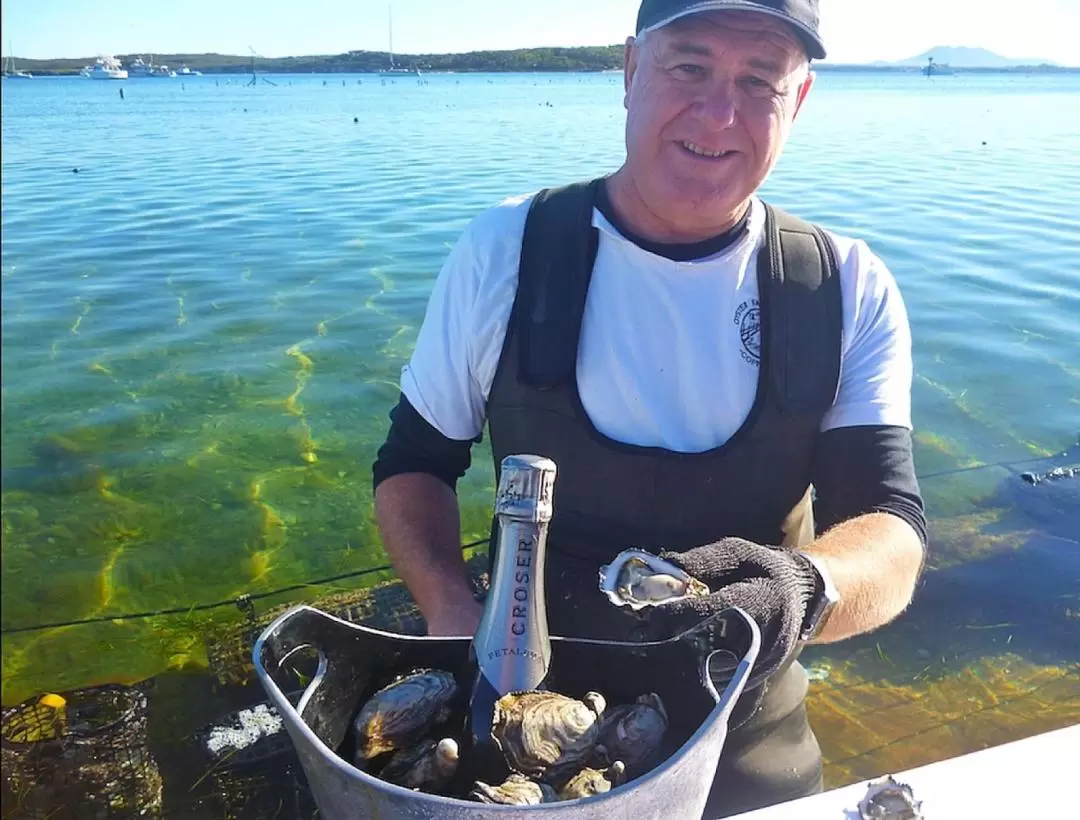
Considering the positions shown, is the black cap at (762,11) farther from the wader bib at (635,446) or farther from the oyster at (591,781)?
the oyster at (591,781)

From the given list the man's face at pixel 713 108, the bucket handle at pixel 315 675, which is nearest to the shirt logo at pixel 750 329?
the man's face at pixel 713 108

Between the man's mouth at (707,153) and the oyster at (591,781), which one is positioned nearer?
the oyster at (591,781)

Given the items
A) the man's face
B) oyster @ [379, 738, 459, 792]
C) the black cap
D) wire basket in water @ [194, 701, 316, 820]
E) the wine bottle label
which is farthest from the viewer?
wire basket in water @ [194, 701, 316, 820]

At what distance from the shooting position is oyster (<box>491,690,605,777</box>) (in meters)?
1.34

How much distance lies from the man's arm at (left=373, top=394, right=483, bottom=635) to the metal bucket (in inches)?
35.9

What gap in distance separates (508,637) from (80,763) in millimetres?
3053

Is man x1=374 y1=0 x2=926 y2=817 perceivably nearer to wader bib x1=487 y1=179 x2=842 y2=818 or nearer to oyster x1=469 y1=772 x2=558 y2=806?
wader bib x1=487 y1=179 x2=842 y2=818

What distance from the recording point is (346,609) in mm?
4852

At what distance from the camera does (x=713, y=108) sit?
243 centimetres

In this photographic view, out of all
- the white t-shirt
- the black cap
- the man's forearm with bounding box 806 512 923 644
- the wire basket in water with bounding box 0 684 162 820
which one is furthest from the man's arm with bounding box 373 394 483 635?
the wire basket in water with bounding box 0 684 162 820

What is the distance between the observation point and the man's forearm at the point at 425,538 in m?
2.45

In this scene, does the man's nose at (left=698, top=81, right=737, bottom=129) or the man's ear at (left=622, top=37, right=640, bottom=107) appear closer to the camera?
the man's nose at (left=698, top=81, right=737, bottom=129)

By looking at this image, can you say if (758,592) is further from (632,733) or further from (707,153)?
(707,153)

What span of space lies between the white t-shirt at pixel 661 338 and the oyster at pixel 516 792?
1.29 meters
